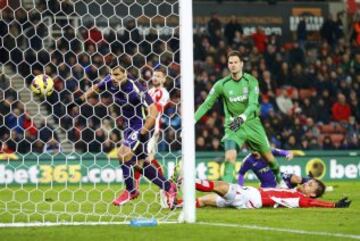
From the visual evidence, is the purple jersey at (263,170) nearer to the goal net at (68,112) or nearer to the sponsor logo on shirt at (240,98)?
the goal net at (68,112)

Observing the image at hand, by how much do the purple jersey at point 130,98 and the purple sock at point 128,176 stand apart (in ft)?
1.49

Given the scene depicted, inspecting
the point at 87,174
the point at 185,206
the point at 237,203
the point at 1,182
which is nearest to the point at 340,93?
the point at 87,174

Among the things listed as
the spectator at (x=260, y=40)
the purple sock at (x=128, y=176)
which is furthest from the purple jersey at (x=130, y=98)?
the spectator at (x=260, y=40)

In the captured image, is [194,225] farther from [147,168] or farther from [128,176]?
[128,176]

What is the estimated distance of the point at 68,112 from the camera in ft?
45.7

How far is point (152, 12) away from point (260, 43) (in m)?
4.14

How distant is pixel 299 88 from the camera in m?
21.8

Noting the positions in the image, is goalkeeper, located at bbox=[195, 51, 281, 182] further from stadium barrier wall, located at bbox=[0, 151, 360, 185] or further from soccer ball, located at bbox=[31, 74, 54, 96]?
stadium barrier wall, located at bbox=[0, 151, 360, 185]

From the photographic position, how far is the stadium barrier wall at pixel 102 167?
52.7 feet

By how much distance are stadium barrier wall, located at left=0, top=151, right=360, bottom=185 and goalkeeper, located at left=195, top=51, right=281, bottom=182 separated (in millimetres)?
3816

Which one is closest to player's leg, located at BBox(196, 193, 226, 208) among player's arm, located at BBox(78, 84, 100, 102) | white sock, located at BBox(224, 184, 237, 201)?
white sock, located at BBox(224, 184, 237, 201)

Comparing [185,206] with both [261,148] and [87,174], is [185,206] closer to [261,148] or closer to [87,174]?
[261,148]

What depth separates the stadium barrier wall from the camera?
1608 centimetres

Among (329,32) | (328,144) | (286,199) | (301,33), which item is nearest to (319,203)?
(286,199)
